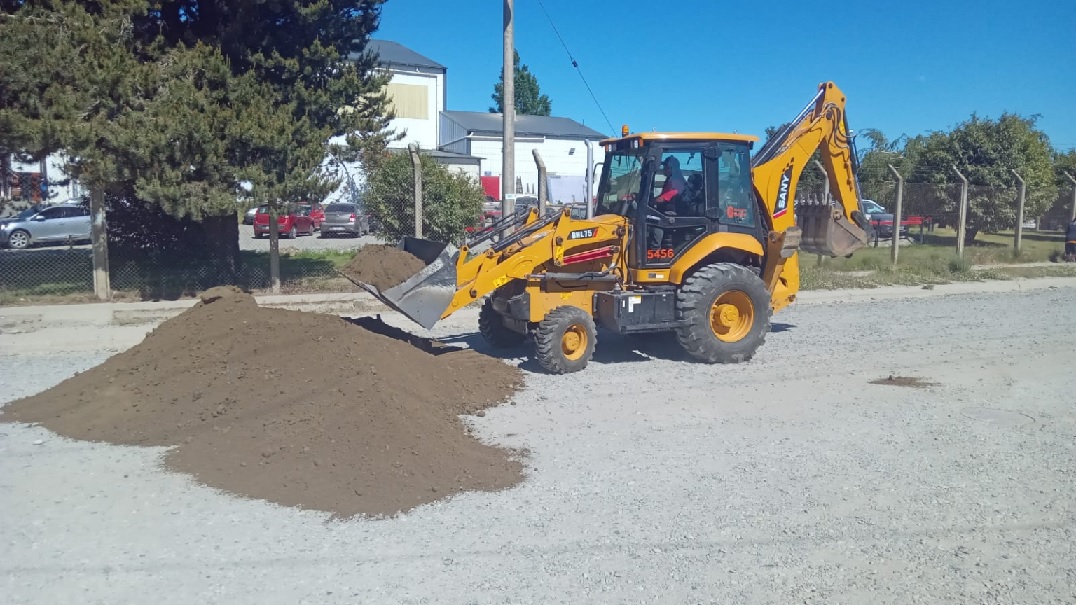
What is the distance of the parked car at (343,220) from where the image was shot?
1229 inches

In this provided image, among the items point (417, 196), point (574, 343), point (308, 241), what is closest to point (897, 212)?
point (417, 196)

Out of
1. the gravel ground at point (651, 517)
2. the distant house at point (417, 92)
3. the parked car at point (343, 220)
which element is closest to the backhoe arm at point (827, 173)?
the gravel ground at point (651, 517)

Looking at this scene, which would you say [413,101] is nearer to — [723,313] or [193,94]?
[193,94]

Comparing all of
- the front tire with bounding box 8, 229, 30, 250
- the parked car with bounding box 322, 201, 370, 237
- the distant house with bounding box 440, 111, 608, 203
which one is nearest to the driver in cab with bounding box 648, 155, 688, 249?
the parked car with bounding box 322, 201, 370, 237

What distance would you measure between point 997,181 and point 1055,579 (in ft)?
83.7

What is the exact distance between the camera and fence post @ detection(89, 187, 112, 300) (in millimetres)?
14328

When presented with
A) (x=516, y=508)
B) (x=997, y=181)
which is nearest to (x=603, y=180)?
(x=516, y=508)

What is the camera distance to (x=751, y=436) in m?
7.53

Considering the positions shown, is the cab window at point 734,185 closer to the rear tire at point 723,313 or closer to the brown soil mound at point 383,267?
the rear tire at point 723,313

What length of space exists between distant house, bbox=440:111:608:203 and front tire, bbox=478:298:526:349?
97.6ft

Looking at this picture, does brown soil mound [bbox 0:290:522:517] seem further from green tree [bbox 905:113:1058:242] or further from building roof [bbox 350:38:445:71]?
building roof [bbox 350:38:445:71]

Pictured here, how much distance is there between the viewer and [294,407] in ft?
24.2

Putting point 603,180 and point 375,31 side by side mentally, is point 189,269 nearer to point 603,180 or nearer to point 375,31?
point 375,31

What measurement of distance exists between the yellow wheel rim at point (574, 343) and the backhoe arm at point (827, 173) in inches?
117
